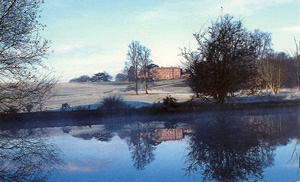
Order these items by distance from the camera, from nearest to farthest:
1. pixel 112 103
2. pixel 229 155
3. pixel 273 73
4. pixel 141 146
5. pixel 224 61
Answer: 1. pixel 229 155
2. pixel 141 146
3. pixel 224 61
4. pixel 112 103
5. pixel 273 73

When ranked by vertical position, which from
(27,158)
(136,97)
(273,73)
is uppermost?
(273,73)

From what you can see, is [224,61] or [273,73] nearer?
[224,61]

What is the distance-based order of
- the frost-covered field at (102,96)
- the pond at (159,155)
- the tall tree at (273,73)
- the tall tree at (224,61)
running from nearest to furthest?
the pond at (159,155)
the tall tree at (224,61)
the frost-covered field at (102,96)
the tall tree at (273,73)

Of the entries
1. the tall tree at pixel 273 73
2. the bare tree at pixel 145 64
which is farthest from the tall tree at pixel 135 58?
the tall tree at pixel 273 73

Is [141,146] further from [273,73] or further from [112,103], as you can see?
[273,73]

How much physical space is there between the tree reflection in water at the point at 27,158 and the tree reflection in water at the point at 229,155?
147 inches

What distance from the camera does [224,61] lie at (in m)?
→ 17.2

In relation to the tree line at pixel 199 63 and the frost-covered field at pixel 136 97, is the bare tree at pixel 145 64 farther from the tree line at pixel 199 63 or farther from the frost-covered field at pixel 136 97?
the tree line at pixel 199 63

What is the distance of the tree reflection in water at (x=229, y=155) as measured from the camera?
632 cm

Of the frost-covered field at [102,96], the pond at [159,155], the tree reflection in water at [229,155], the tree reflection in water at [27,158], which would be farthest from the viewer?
the frost-covered field at [102,96]

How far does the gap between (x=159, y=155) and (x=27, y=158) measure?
163 inches

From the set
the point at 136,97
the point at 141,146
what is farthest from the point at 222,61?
the point at 136,97

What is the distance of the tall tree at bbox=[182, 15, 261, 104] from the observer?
17.0 meters

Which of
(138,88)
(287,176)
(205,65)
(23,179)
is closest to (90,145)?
(23,179)
